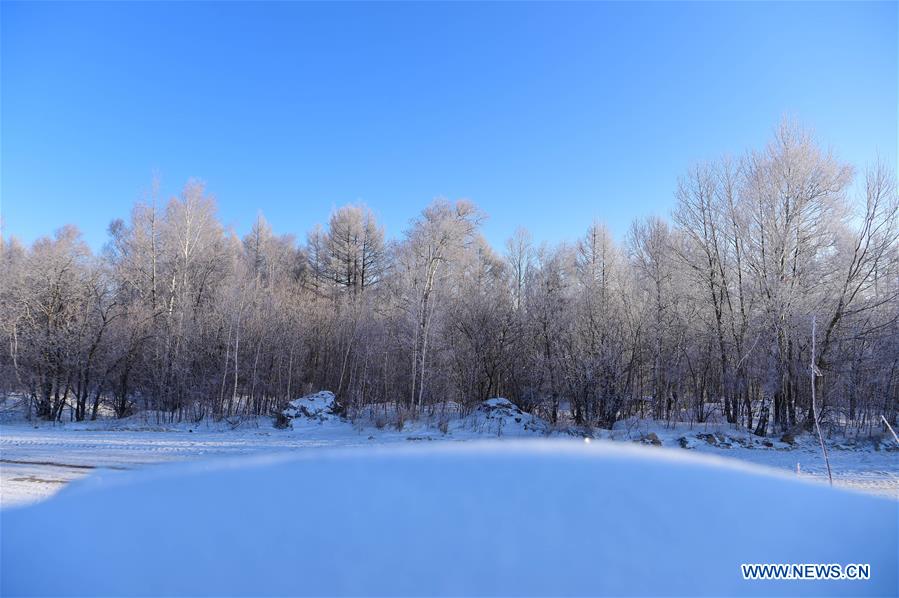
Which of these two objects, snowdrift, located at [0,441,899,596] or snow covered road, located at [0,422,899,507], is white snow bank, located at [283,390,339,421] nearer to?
snow covered road, located at [0,422,899,507]

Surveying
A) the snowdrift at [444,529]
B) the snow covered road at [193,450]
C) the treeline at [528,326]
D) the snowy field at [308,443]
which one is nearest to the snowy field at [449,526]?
the snowdrift at [444,529]

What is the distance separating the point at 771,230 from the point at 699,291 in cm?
250

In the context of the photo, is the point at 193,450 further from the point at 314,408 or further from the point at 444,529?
the point at 444,529

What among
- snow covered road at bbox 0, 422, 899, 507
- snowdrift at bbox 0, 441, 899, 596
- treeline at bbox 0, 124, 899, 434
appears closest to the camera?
snowdrift at bbox 0, 441, 899, 596

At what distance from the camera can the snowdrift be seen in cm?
88

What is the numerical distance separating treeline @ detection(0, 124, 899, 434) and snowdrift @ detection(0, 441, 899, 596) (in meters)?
11.1

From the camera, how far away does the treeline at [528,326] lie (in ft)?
37.4

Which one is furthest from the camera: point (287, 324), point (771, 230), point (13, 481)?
point (287, 324)

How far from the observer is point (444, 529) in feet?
3.19

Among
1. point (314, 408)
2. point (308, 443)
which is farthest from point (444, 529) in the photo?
point (314, 408)

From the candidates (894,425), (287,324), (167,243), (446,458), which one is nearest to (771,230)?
(894,425)

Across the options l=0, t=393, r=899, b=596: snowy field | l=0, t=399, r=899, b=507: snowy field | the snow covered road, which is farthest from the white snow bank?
l=0, t=393, r=899, b=596: snowy field

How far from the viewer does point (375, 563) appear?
2.94 ft

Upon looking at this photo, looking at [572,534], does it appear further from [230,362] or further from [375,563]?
[230,362]
